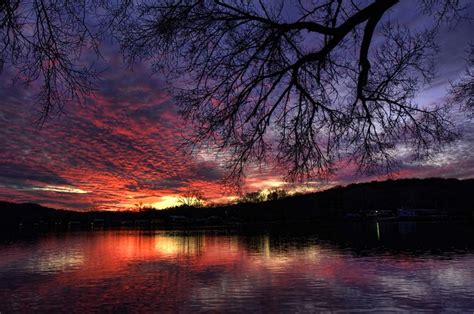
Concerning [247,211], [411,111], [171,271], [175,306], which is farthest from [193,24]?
[247,211]

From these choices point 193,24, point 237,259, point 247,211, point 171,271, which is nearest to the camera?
point 193,24

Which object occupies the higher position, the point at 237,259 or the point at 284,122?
the point at 284,122

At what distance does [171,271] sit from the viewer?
26.2 metres

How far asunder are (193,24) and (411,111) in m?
4.93

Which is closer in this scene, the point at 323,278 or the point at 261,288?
the point at 261,288

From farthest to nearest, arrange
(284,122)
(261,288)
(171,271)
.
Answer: (171,271)
(261,288)
(284,122)

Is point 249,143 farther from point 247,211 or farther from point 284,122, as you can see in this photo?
point 247,211

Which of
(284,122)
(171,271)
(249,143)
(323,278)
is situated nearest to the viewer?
(249,143)

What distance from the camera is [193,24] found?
305 inches

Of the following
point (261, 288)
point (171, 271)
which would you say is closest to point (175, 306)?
point (261, 288)

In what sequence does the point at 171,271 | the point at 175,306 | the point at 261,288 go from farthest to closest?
1. the point at 171,271
2. the point at 261,288
3. the point at 175,306

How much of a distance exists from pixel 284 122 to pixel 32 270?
2379 cm

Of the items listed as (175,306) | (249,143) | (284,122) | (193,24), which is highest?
(193,24)

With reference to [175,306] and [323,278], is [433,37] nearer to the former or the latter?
[175,306]
